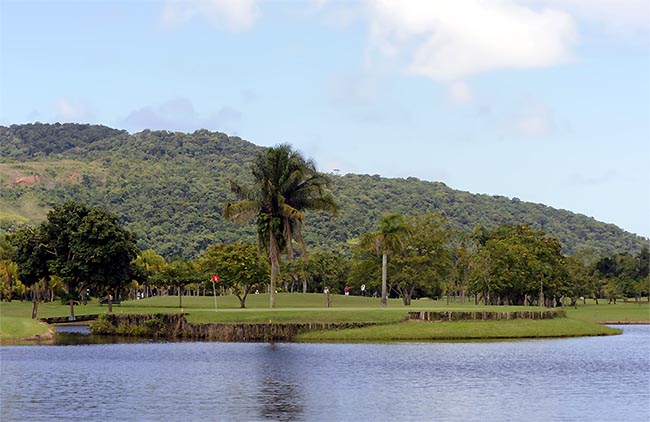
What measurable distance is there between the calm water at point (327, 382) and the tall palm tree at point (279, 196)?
2191 centimetres

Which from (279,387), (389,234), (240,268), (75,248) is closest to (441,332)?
(279,387)

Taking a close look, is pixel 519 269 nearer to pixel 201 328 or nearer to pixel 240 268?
pixel 240 268

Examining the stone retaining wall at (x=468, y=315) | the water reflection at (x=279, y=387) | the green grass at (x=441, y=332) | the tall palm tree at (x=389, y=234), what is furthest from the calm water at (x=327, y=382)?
the tall palm tree at (x=389, y=234)

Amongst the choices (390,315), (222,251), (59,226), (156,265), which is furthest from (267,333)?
(156,265)

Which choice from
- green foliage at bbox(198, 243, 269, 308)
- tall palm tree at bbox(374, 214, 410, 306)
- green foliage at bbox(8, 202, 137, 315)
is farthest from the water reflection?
green foliage at bbox(198, 243, 269, 308)

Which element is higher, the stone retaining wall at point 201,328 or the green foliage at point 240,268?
the green foliage at point 240,268

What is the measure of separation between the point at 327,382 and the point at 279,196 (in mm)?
40944

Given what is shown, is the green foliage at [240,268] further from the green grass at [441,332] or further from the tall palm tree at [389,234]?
the green grass at [441,332]

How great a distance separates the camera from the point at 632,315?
444ft

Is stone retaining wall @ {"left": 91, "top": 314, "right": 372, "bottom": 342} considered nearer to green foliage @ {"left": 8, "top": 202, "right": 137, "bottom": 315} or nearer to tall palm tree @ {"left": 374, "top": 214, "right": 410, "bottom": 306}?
green foliage @ {"left": 8, "top": 202, "right": 137, "bottom": 315}

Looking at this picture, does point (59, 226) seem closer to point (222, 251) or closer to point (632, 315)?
point (222, 251)

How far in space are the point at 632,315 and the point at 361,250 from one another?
39027 millimetres

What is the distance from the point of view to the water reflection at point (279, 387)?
38281 millimetres

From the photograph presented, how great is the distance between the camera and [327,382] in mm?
47125
